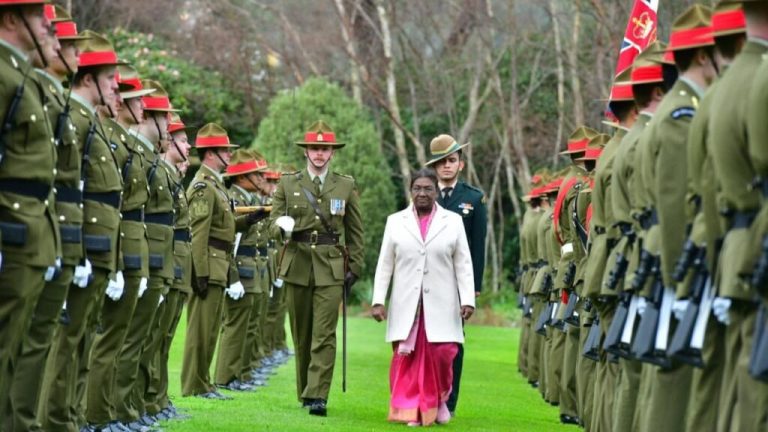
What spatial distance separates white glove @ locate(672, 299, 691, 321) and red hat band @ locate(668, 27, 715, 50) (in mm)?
1644

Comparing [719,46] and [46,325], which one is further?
[46,325]

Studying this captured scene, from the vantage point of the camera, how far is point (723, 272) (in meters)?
8.17

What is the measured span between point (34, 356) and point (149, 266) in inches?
127

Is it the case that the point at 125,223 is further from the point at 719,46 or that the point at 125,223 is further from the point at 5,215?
the point at 719,46

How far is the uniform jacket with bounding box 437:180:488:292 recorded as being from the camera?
17.1 m

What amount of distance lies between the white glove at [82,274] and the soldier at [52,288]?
6.5 inches

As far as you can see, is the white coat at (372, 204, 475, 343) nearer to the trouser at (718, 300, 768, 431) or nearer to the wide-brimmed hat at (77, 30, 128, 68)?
the wide-brimmed hat at (77, 30, 128, 68)

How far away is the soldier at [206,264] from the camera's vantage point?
17234 millimetres

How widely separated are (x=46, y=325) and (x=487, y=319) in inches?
1247

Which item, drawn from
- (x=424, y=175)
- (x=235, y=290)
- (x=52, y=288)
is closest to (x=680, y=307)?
(x=52, y=288)

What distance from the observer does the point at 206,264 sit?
17.3 metres

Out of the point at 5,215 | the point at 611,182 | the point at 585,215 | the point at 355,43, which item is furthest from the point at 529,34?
the point at 5,215

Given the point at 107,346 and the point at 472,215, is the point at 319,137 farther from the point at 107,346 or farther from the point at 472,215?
the point at 107,346

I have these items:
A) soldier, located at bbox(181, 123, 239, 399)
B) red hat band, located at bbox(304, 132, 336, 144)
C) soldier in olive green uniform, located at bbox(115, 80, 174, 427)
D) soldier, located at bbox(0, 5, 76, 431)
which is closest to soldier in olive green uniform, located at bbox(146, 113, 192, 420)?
soldier in olive green uniform, located at bbox(115, 80, 174, 427)
